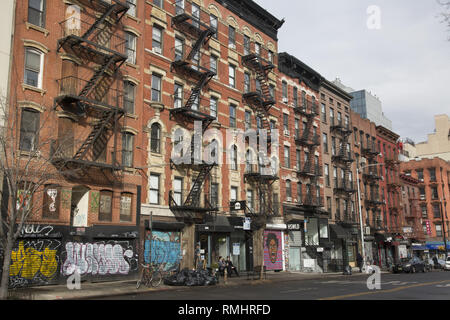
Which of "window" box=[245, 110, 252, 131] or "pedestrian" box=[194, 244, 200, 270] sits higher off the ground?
"window" box=[245, 110, 252, 131]

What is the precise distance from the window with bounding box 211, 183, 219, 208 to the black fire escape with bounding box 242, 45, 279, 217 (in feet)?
11.2

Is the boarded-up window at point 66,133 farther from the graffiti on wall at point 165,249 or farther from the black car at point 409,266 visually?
the black car at point 409,266

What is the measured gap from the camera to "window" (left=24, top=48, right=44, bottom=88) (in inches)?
881

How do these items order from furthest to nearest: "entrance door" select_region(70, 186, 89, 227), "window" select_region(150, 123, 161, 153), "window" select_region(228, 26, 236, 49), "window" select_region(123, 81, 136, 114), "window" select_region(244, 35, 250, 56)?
"window" select_region(244, 35, 250, 56) → "window" select_region(228, 26, 236, 49) → "window" select_region(150, 123, 161, 153) → "window" select_region(123, 81, 136, 114) → "entrance door" select_region(70, 186, 89, 227)

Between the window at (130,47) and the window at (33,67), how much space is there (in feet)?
19.7

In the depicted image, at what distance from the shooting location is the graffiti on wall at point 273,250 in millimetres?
36375

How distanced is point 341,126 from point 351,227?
1146cm

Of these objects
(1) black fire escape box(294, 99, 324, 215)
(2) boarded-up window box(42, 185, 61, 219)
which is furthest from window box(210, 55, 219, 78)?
(2) boarded-up window box(42, 185, 61, 219)

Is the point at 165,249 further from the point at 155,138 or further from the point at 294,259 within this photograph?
the point at 294,259

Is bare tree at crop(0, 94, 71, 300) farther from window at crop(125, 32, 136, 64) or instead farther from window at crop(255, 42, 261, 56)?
window at crop(255, 42, 261, 56)

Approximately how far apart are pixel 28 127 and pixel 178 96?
1162 centimetres

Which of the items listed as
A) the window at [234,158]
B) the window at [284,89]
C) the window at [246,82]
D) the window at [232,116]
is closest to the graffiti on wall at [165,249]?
the window at [234,158]

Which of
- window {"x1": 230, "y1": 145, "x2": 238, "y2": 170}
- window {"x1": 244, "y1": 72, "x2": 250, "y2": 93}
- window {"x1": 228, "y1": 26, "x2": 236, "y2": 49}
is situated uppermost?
window {"x1": 228, "y1": 26, "x2": 236, "y2": 49}

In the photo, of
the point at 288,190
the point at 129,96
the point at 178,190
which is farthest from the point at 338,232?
the point at 129,96
